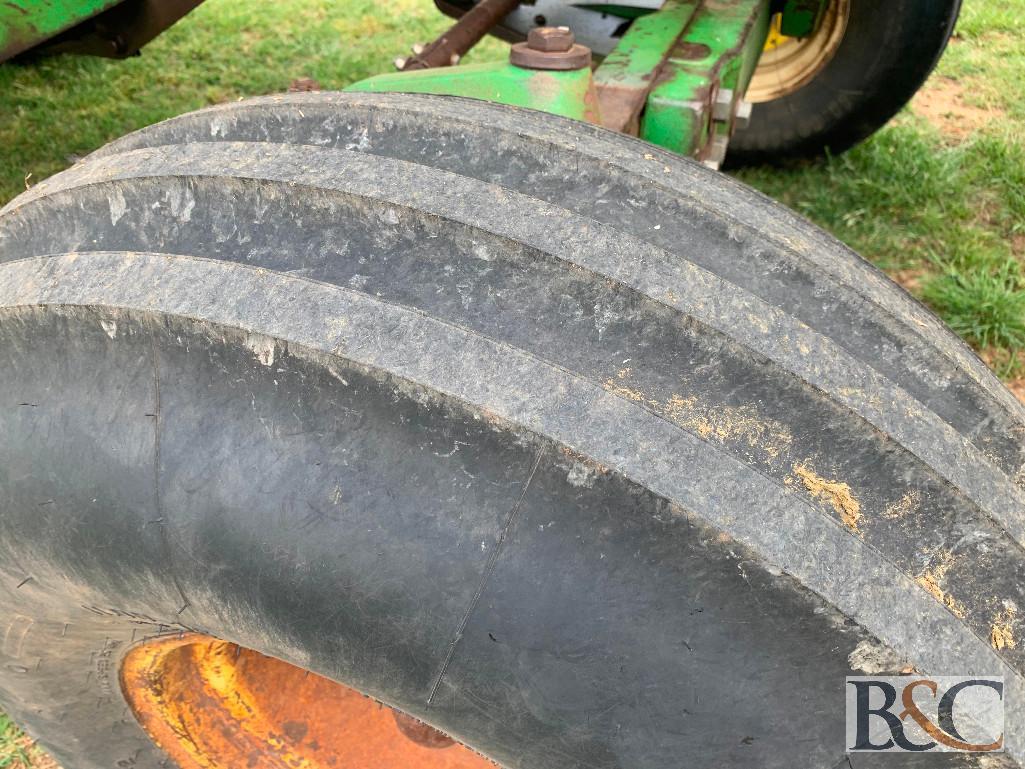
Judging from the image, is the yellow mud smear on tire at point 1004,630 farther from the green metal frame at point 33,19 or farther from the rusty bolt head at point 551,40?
the green metal frame at point 33,19

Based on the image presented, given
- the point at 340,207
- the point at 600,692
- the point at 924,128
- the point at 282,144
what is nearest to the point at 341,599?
the point at 600,692

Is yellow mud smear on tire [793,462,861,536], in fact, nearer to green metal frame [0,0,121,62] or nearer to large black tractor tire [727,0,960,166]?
green metal frame [0,0,121,62]

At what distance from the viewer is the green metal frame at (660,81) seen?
132cm

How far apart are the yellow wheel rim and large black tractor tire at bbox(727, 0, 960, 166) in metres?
0.02

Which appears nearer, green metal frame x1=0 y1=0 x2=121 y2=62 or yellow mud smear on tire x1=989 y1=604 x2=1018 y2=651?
yellow mud smear on tire x1=989 y1=604 x2=1018 y2=651

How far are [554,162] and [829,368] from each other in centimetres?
34

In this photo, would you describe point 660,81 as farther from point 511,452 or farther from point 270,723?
point 270,723

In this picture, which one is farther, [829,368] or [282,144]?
[282,144]

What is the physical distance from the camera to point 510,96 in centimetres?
132

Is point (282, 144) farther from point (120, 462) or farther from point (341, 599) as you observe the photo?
point (341, 599)

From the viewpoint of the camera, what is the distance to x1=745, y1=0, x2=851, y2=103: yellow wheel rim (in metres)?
2.68

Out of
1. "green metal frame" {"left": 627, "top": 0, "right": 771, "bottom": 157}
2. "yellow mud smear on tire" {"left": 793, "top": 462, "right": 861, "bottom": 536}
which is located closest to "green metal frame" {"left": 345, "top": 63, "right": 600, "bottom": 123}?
"green metal frame" {"left": 627, "top": 0, "right": 771, "bottom": 157}

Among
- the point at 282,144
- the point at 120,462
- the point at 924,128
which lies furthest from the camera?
the point at 924,128

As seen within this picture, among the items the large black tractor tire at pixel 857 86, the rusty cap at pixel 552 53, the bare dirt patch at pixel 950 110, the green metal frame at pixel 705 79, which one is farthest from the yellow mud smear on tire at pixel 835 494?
the bare dirt patch at pixel 950 110
